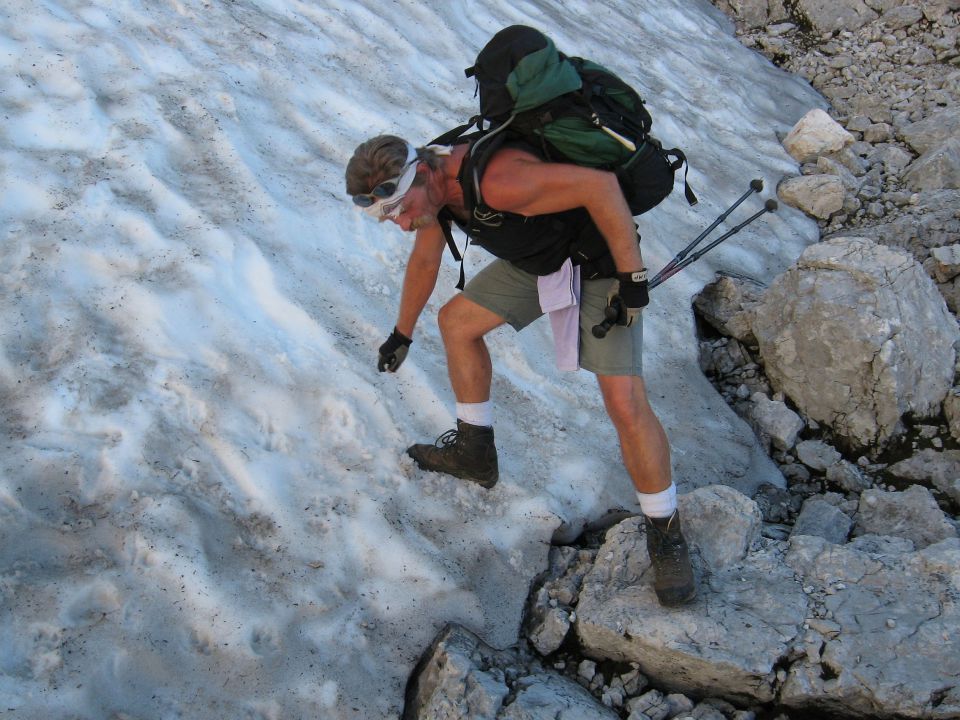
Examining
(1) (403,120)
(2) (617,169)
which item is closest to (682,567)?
(2) (617,169)

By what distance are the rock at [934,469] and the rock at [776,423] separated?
587 millimetres

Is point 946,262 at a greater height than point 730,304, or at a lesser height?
greater

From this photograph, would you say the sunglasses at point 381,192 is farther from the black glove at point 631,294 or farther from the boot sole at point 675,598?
the boot sole at point 675,598

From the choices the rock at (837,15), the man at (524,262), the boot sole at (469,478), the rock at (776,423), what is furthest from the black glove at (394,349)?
the rock at (837,15)

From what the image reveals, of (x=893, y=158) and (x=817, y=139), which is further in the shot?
(x=817, y=139)

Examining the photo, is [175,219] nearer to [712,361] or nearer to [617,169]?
[617,169]

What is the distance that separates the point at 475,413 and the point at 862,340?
8.72ft

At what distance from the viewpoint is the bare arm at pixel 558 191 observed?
3213mm

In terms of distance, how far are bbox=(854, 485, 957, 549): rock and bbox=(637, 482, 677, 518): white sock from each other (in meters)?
1.54

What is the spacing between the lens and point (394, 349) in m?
4.25

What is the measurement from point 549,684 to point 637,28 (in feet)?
25.8

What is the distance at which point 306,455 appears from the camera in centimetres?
425

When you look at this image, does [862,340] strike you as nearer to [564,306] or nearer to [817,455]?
[817,455]

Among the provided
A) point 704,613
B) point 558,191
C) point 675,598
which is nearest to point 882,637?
point 704,613
